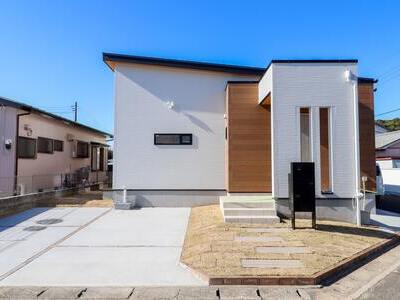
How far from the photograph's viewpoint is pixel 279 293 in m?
4.12

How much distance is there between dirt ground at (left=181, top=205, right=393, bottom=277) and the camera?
474cm

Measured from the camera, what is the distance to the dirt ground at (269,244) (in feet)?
15.6

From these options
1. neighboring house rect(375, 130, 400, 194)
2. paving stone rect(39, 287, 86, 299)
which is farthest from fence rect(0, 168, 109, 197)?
neighboring house rect(375, 130, 400, 194)

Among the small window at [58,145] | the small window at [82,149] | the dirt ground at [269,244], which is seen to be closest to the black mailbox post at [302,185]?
the dirt ground at [269,244]

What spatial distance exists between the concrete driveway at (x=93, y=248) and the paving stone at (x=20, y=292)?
156mm

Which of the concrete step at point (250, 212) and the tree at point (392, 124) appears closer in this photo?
the concrete step at point (250, 212)

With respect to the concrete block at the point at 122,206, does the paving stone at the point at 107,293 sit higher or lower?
lower

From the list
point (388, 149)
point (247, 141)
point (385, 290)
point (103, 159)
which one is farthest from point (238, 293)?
point (388, 149)

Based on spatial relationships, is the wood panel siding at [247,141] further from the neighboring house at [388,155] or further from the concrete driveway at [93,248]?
the neighboring house at [388,155]

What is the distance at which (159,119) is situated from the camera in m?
10.8

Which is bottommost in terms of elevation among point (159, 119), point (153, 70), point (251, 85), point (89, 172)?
point (89, 172)

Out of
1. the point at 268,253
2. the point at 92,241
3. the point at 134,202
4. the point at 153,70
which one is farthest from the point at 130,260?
the point at 153,70

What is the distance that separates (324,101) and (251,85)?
2.47m

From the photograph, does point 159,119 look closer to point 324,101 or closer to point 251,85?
point 251,85
